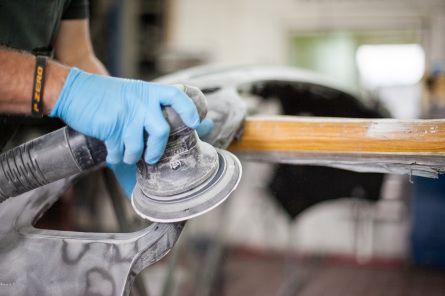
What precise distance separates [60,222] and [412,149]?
431 centimetres

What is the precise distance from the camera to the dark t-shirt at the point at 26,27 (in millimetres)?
849

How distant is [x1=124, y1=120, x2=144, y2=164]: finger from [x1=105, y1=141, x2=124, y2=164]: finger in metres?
0.02

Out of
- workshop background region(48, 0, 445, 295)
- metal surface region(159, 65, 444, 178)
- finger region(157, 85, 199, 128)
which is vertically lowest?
workshop background region(48, 0, 445, 295)

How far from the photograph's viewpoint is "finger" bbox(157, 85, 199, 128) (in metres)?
0.65

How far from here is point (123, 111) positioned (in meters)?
0.66

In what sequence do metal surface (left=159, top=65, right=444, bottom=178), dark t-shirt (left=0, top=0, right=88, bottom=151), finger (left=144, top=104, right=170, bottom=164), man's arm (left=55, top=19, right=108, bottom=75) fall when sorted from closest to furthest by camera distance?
1. finger (left=144, top=104, right=170, bottom=164)
2. metal surface (left=159, top=65, right=444, bottom=178)
3. dark t-shirt (left=0, top=0, right=88, bottom=151)
4. man's arm (left=55, top=19, right=108, bottom=75)

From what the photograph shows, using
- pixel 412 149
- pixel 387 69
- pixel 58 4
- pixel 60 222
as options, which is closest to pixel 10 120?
pixel 58 4

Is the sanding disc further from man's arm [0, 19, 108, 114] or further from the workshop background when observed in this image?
the workshop background

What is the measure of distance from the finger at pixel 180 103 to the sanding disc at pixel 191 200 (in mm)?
97

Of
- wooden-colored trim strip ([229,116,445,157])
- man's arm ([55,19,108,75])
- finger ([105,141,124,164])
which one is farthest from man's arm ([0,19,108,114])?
man's arm ([55,19,108,75])

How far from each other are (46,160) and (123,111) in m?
0.14

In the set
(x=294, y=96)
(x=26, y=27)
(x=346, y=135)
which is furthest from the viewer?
(x=294, y=96)

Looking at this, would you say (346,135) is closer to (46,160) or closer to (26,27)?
(46,160)

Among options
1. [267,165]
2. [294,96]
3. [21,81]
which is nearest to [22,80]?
[21,81]
